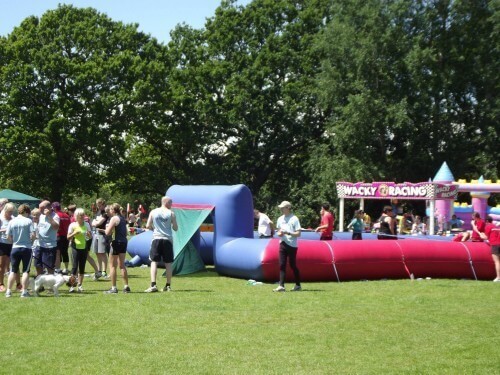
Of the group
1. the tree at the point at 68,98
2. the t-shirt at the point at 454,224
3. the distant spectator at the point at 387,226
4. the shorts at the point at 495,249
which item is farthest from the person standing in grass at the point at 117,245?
the tree at the point at 68,98

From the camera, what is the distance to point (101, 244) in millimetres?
17703

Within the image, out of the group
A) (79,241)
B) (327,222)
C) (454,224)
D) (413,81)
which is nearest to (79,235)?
(79,241)

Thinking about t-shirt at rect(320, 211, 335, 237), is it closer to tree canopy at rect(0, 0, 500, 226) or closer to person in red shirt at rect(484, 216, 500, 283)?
person in red shirt at rect(484, 216, 500, 283)

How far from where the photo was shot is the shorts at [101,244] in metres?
17.7

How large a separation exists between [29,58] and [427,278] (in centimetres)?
2955

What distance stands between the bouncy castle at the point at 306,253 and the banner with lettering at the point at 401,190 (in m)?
8.04

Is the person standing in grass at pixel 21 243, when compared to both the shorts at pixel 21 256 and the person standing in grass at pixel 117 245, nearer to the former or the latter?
the shorts at pixel 21 256

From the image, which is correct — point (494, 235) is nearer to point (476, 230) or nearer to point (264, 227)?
point (476, 230)

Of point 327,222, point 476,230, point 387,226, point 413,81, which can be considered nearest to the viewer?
point 476,230

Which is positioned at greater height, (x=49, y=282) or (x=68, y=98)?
(x=68, y=98)

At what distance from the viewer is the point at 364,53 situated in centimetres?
3859

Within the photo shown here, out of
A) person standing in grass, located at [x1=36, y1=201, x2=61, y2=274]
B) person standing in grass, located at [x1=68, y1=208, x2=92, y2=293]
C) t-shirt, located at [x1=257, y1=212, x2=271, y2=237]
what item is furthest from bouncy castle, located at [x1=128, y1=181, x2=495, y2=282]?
person standing in grass, located at [x1=36, y1=201, x2=61, y2=274]

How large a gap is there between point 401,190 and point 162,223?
14.6 m

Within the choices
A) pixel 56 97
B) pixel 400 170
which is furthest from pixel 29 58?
pixel 400 170
